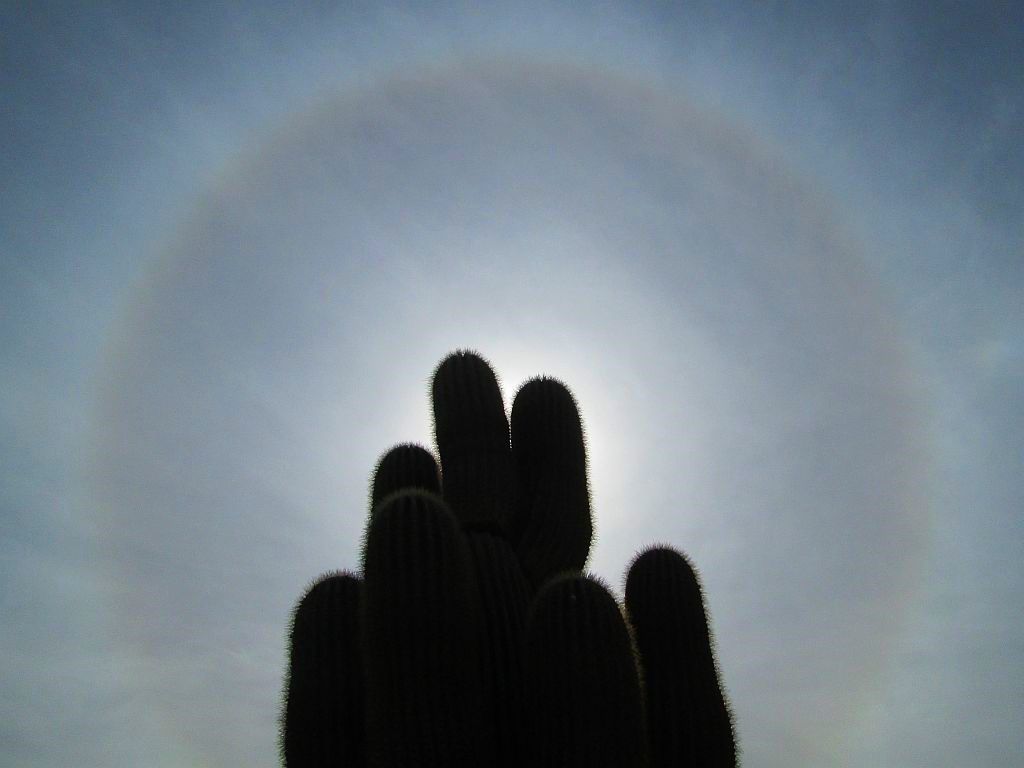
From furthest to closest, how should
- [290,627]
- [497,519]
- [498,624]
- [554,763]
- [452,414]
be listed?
[452,414] → [497,519] → [290,627] → [498,624] → [554,763]

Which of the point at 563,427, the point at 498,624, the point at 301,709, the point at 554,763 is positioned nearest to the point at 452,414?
the point at 563,427

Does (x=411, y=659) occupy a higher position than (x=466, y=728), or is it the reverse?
(x=411, y=659)

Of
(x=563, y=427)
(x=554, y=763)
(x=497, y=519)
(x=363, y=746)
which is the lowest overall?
(x=554, y=763)

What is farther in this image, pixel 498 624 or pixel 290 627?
pixel 290 627

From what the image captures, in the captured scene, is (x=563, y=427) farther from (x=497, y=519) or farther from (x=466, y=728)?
(x=466, y=728)

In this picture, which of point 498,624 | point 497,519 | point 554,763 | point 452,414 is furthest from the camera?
point 452,414

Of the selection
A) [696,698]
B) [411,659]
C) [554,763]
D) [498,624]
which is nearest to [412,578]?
[411,659]
